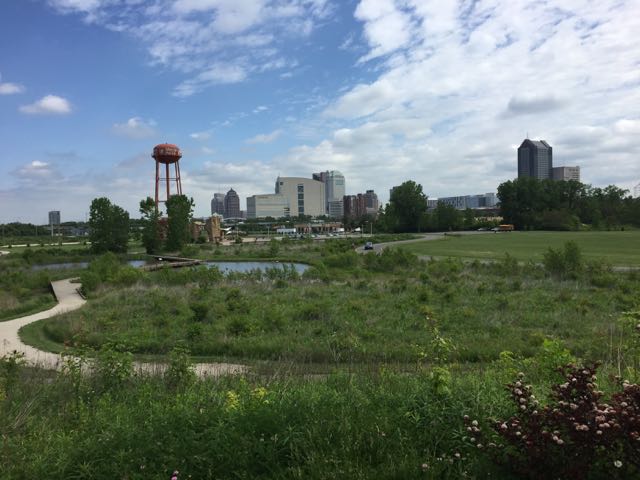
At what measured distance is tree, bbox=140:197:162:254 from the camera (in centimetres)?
6506

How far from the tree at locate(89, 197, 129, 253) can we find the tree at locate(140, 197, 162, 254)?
11.8 ft

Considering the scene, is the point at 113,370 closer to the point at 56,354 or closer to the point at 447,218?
the point at 56,354

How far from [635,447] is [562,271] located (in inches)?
1161

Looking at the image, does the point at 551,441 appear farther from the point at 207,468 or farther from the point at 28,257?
the point at 28,257

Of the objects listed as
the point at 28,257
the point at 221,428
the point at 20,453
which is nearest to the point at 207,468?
the point at 221,428

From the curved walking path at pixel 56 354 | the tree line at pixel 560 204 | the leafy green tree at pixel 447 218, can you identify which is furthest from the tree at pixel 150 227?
the tree line at pixel 560 204

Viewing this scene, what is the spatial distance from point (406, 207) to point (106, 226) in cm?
9859

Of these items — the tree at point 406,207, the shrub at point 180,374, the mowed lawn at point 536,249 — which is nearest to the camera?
the shrub at point 180,374

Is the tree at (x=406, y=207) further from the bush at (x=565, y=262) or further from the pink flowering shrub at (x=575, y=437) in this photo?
the pink flowering shrub at (x=575, y=437)

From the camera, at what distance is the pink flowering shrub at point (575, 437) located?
3.13 m

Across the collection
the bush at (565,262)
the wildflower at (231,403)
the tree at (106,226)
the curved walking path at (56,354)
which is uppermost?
the tree at (106,226)

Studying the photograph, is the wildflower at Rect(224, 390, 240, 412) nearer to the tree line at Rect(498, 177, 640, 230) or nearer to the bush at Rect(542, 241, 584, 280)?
the bush at Rect(542, 241, 584, 280)

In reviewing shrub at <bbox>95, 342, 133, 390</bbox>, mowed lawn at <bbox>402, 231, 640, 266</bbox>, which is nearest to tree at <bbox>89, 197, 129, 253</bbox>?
mowed lawn at <bbox>402, 231, 640, 266</bbox>

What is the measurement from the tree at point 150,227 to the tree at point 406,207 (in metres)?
86.3
